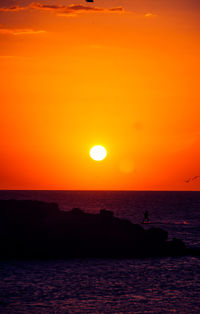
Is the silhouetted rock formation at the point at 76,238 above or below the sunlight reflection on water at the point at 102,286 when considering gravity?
above

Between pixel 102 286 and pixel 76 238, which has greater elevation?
pixel 76 238

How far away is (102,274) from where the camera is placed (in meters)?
42.8

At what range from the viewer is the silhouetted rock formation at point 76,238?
5100 centimetres

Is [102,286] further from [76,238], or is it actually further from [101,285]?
[76,238]

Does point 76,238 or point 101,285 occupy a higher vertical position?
point 76,238

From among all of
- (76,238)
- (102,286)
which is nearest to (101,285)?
(102,286)

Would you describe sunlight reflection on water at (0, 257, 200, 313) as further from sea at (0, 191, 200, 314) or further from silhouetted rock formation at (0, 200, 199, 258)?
silhouetted rock formation at (0, 200, 199, 258)

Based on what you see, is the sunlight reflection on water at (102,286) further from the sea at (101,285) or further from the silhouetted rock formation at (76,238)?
the silhouetted rock formation at (76,238)

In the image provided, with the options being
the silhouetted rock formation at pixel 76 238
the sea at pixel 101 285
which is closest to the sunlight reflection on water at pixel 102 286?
the sea at pixel 101 285

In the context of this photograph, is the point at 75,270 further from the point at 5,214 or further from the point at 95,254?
the point at 5,214

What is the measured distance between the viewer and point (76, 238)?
5225 centimetres

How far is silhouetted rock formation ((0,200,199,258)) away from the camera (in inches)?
2008

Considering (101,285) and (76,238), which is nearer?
(101,285)

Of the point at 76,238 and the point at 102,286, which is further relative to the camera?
the point at 76,238
